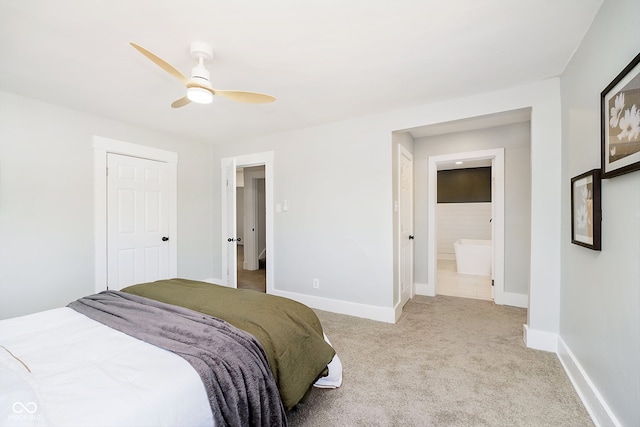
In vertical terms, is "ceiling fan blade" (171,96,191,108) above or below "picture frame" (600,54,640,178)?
above

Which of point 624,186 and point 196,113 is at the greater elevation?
point 196,113

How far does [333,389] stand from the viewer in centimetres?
187

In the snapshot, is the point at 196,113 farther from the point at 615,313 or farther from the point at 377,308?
the point at 615,313

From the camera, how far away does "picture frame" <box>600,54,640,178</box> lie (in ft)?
3.93

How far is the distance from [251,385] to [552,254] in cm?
255

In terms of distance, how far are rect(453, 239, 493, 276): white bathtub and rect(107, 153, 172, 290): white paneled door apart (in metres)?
5.04

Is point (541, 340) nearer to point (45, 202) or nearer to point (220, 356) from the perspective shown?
point (220, 356)

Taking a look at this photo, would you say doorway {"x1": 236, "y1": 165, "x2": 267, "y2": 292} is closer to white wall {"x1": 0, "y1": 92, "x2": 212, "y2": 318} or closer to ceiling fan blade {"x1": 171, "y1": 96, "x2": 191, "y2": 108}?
white wall {"x1": 0, "y1": 92, "x2": 212, "y2": 318}

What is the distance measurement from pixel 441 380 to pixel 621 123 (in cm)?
184

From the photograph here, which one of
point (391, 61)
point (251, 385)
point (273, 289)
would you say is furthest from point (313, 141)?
point (251, 385)

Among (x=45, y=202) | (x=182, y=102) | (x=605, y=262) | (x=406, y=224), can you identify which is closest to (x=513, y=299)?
(x=406, y=224)

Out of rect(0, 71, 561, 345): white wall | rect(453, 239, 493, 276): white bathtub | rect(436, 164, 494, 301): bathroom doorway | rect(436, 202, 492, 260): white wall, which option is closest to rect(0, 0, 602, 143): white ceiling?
rect(0, 71, 561, 345): white wall

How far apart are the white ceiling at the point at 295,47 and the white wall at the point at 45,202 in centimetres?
26

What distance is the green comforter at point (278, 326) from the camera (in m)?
1.42
